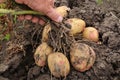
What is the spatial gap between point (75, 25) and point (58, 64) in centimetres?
54

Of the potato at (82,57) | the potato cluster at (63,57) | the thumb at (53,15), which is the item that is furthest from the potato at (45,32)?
the potato at (82,57)

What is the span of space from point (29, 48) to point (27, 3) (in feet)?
2.20

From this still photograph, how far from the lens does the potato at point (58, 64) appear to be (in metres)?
3.12

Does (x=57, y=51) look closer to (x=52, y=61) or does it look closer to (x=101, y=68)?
(x=52, y=61)

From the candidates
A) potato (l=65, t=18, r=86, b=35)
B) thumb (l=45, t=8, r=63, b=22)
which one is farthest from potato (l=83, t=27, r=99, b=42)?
thumb (l=45, t=8, r=63, b=22)

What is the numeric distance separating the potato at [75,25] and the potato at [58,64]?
13.6 inches

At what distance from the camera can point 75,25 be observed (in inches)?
134

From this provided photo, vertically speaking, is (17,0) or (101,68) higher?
(17,0)

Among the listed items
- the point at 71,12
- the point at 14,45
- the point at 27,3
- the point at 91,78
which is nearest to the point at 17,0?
the point at 27,3

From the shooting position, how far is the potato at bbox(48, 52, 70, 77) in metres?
3.12

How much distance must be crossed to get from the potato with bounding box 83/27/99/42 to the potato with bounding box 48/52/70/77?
0.45 metres

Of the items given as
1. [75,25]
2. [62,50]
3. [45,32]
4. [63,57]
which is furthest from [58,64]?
[75,25]

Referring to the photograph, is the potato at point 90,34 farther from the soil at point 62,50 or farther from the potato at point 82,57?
the potato at point 82,57

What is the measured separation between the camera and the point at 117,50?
342 cm
